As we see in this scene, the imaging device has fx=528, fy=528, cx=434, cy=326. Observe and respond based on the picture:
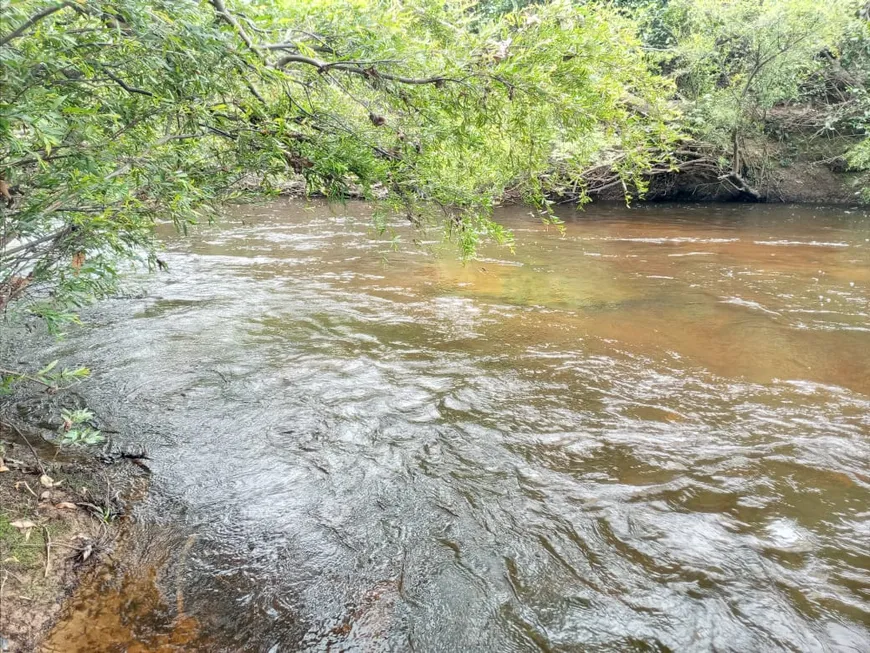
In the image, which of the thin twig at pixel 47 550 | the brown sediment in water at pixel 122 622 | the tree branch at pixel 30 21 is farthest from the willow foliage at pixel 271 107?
the brown sediment in water at pixel 122 622

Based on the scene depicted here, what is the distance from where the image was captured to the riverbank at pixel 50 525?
2.60m

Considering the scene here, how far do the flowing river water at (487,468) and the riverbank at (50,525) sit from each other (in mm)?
141

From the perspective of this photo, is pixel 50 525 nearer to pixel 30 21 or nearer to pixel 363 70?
pixel 30 21

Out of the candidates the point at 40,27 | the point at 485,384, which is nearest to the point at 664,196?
the point at 485,384

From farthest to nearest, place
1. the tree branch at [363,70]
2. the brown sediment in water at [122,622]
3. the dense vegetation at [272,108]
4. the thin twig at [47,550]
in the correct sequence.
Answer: the tree branch at [363,70] → the thin twig at [47,550] → the dense vegetation at [272,108] → the brown sediment in water at [122,622]

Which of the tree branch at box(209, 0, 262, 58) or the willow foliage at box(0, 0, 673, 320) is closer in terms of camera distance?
the willow foliage at box(0, 0, 673, 320)

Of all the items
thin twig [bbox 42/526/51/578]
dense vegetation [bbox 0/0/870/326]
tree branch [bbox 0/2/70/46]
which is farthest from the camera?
thin twig [bbox 42/526/51/578]

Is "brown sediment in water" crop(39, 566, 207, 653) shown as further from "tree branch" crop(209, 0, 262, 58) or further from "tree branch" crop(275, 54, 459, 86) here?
"tree branch" crop(275, 54, 459, 86)

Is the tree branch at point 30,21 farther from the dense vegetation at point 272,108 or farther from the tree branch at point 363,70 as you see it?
the tree branch at point 363,70

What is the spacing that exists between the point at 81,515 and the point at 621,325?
6.43m

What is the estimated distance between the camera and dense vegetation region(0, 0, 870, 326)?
2.67 m

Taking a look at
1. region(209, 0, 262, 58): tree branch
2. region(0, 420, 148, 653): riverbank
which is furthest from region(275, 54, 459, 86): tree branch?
region(0, 420, 148, 653): riverbank

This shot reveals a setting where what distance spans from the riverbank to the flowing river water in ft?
0.46

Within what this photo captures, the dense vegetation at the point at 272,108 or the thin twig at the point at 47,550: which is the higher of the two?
the dense vegetation at the point at 272,108
